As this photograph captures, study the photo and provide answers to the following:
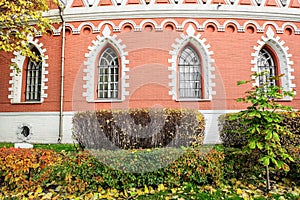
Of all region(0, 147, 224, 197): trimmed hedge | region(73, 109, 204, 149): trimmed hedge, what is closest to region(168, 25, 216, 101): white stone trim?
region(73, 109, 204, 149): trimmed hedge

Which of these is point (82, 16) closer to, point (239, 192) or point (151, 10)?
point (151, 10)

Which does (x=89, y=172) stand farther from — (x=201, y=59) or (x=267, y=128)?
(x=201, y=59)

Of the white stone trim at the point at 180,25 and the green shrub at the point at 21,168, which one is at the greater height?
the white stone trim at the point at 180,25

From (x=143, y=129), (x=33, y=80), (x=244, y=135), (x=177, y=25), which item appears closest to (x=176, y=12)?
(x=177, y=25)

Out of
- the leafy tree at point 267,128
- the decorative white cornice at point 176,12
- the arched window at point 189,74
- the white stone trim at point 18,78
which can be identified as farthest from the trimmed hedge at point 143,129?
the decorative white cornice at point 176,12

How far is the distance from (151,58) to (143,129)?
542 centimetres

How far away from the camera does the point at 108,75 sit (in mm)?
11125

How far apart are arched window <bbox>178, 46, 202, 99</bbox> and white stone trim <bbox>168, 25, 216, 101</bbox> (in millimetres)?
304

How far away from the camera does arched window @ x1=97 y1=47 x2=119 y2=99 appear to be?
1098 cm

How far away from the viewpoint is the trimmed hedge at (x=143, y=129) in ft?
19.4

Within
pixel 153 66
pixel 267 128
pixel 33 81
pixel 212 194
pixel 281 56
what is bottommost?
pixel 212 194

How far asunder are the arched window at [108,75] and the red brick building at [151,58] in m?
0.05

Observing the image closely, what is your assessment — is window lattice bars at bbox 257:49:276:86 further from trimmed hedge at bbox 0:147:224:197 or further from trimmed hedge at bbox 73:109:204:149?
trimmed hedge at bbox 0:147:224:197

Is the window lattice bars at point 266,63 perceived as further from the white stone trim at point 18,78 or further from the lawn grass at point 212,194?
the white stone trim at point 18,78
